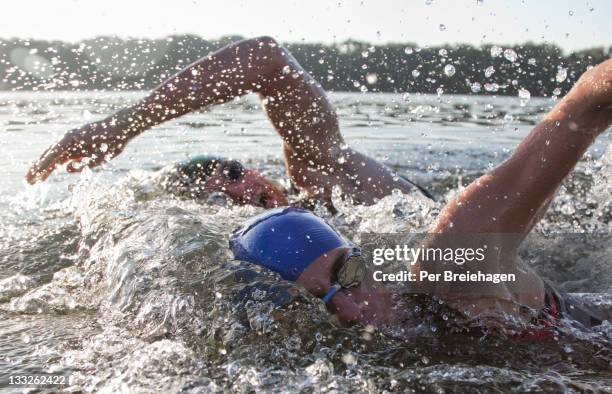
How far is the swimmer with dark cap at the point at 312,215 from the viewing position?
2.39m

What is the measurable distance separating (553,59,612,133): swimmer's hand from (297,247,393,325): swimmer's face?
3.62ft

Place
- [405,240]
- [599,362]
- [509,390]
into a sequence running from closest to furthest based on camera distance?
1. [509,390]
2. [599,362]
3. [405,240]

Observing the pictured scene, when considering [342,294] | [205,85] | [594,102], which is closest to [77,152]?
[205,85]

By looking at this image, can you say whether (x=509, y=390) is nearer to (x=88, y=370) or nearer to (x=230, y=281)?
(x=230, y=281)

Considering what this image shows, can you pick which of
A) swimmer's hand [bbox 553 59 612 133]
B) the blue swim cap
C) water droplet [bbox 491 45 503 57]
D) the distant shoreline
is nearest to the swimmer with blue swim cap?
the blue swim cap

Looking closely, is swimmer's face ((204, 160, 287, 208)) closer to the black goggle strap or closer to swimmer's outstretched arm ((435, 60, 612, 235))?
the black goggle strap

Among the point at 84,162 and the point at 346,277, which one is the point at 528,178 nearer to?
the point at 346,277

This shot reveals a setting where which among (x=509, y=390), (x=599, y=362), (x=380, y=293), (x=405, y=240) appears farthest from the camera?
(x=405, y=240)

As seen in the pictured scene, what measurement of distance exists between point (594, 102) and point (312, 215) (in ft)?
4.40

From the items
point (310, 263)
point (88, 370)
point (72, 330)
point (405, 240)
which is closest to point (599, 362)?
point (310, 263)

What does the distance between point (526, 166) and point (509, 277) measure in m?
0.56

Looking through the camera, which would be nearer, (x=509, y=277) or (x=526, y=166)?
(x=526, y=166)

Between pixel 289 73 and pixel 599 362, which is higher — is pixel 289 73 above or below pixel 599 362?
above

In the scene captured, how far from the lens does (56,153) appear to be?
10.8ft
